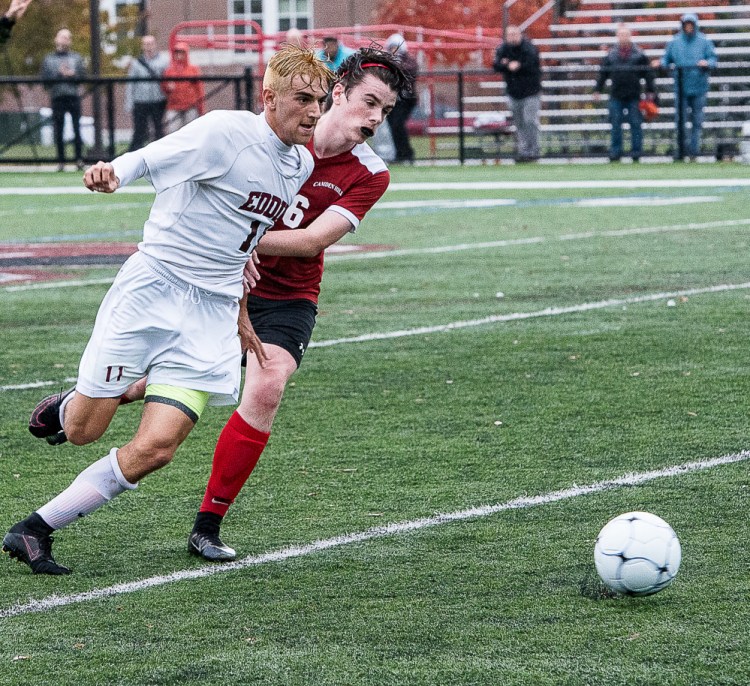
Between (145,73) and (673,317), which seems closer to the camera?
(673,317)

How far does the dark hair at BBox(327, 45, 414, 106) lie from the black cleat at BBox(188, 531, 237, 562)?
1681mm

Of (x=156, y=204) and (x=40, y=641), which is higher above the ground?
(x=156, y=204)

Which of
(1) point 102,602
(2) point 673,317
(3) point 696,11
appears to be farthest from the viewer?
(3) point 696,11

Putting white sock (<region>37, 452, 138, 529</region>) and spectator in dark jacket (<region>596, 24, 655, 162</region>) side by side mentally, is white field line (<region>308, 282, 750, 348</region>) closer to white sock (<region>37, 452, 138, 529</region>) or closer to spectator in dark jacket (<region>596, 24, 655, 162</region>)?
white sock (<region>37, 452, 138, 529</region>)

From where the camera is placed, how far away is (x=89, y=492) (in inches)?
193

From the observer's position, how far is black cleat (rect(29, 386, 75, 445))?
553 cm

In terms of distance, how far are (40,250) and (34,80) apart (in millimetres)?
12216

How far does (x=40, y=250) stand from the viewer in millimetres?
15055

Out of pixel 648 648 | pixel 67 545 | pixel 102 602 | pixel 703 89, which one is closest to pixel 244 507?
pixel 67 545

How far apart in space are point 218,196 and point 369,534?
1.34m

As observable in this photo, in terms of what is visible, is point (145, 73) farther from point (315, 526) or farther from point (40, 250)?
point (315, 526)

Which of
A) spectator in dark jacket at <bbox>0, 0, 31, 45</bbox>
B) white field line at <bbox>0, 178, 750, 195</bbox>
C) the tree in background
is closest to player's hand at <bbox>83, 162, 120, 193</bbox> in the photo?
spectator in dark jacket at <bbox>0, 0, 31, 45</bbox>

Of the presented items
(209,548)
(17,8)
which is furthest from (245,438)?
(17,8)

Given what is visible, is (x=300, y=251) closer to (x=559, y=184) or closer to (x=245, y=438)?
(x=245, y=438)
